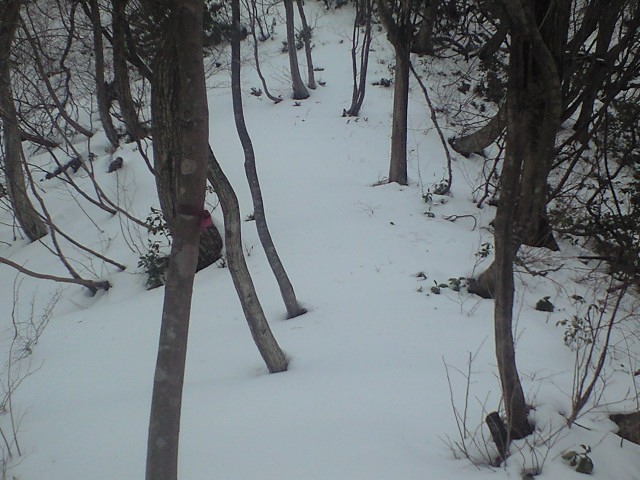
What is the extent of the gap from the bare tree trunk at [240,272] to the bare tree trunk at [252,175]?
0.69 metres

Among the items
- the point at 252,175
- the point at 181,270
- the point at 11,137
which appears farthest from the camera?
the point at 11,137

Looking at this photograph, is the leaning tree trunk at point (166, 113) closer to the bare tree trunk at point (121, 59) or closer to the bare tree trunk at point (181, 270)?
the bare tree trunk at point (181, 270)

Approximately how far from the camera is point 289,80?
12.9 m

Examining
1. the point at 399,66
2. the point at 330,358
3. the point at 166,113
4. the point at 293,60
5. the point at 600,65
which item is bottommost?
the point at 330,358

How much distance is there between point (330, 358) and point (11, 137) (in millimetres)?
6138

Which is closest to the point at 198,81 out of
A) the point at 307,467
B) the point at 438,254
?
the point at 307,467

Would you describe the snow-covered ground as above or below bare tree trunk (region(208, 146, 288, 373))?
below

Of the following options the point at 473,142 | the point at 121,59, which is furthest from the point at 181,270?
the point at 473,142

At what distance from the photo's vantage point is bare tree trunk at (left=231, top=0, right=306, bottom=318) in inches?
127

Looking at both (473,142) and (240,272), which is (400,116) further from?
(240,272)

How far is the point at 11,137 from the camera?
6703 mm

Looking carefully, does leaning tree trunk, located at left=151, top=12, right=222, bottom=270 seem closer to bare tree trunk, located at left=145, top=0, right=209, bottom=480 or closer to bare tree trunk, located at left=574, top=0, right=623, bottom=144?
bare tree trunk, located at left=145, top=0, right=209, bottom=480

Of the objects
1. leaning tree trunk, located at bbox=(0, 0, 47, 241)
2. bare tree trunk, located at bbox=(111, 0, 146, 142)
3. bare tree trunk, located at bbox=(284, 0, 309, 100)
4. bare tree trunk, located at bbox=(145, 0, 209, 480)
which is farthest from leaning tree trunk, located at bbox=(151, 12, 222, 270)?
bare tree trunk, located at bbox=(284, 0, 309, 100)

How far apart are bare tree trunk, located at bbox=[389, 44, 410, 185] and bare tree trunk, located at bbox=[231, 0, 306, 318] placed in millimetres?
3720
